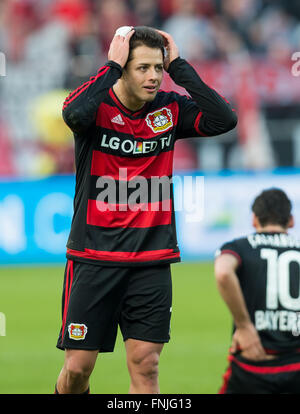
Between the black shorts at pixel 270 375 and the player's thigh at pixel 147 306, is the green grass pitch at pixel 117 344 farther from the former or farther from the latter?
the black shorts at pixel 270 375

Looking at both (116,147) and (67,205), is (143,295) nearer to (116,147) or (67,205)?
(116,147)

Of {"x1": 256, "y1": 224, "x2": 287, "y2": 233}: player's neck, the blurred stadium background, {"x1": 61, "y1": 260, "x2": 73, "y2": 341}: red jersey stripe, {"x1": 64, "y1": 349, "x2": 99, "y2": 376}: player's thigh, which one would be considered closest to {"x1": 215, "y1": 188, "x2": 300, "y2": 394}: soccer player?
{"x1": 256, "y1": 224, "x2": 287, "y2": 233}: player's neck

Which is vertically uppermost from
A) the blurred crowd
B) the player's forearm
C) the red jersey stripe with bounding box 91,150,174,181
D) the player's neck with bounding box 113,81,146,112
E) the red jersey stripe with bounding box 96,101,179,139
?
the blurred crowd

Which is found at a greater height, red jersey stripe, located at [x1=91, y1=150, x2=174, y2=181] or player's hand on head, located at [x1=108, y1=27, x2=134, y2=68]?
player's hand on head, located at [x1=108, y1=27, x2=134, y2=68]

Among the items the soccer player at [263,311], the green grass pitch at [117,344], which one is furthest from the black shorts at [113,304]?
the green grass pitch at [117,344]

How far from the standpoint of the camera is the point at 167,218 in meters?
4.51

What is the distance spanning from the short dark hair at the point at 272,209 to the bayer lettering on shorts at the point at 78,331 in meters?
1.11

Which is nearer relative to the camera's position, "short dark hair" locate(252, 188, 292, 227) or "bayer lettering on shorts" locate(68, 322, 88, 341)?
"short dark hair" locate(252, 188, 292, 227)

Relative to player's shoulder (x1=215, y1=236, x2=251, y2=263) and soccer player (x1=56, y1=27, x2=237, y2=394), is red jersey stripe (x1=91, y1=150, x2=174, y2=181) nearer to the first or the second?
soccer player (x1=56, y1=27, x2=237, y2=394)

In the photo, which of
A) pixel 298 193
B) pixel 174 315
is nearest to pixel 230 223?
pixel 298 193

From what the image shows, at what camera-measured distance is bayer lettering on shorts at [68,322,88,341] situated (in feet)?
14.5

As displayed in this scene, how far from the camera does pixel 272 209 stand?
423 cm

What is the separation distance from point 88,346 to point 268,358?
1.00 metres

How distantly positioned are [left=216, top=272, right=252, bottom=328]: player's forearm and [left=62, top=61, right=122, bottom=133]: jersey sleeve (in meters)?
1.09
